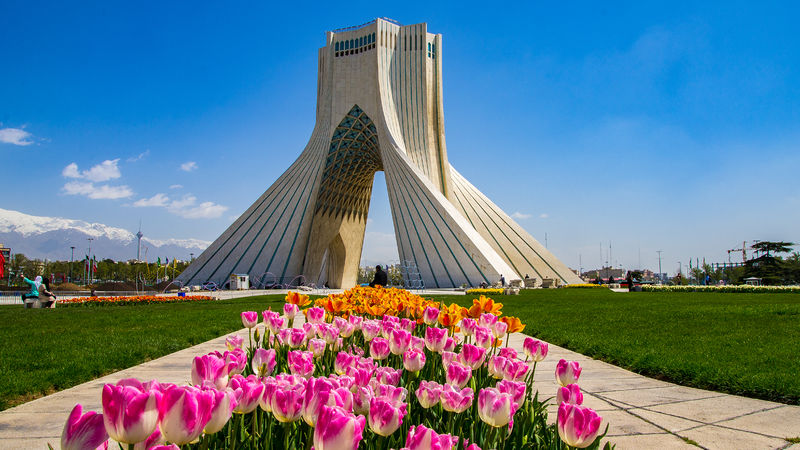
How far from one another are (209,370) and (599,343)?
4.49 m

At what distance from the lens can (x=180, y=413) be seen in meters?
0.83

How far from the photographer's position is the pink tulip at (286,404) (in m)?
1.08

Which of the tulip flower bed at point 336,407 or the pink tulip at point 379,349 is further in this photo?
the pink tulip at point 379,349

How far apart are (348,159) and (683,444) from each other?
26818mm

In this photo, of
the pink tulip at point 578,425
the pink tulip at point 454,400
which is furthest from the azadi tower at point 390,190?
the pink tulip at point 578,425

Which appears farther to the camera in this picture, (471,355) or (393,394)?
(471,355)

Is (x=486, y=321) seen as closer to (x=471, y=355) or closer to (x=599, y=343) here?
(x=471, y=355)

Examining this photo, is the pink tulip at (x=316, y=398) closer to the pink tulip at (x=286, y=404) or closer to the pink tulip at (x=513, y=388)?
the pink tulip at (x=286, y=404)

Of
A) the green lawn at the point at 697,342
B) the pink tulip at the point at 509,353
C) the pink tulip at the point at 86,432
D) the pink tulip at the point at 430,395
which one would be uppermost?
the pink tulip at the point at 86,432

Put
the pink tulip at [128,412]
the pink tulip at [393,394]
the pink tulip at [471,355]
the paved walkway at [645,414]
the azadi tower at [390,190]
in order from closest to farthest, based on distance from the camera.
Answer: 1. the pink tulip at [128,412]
2. the pink tulip at [393,394]
3. the pink tulip at [471,355]
4. the paved walkway at [645,414]
5. the azadi tower at [390,190]

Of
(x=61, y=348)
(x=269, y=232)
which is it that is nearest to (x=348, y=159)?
(x=269, y=232)

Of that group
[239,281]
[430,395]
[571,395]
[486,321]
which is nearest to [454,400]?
[430,395]

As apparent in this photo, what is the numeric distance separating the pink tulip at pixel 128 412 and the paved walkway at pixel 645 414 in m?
1.66

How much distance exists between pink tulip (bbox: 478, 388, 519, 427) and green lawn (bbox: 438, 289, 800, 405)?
264 centimetres
